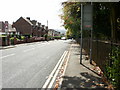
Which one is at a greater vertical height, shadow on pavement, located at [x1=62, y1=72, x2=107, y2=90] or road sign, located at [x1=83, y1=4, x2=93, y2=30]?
road sign, located at [x1=83, y1=4, x2=93, y2=30]

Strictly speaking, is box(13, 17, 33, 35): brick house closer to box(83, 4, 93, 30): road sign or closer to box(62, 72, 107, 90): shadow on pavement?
box(83, 4, 93, 30): road sign

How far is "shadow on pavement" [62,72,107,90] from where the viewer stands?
5785 mm

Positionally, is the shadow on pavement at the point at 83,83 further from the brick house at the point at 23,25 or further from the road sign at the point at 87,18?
the brick house at the point at 23,25

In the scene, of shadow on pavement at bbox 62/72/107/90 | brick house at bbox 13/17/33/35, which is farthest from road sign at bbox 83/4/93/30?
brick house at bbox 13/17/33/35

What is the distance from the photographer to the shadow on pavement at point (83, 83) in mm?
5785

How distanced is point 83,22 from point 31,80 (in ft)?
18.5

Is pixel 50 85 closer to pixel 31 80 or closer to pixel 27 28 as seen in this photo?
pixel 31 80

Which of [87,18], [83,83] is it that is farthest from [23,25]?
[83,83]

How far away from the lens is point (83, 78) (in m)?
7.05

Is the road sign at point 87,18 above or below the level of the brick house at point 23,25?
below

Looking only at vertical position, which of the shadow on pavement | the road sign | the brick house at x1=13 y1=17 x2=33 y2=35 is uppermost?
the brick house at x1=13 y1=17 x2=33 y2=35

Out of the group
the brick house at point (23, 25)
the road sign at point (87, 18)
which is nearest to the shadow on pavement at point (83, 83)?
the road sign at point (87, 18)

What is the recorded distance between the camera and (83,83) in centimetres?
630

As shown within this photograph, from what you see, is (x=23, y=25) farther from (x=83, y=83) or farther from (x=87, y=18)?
(x=83, y=83)
